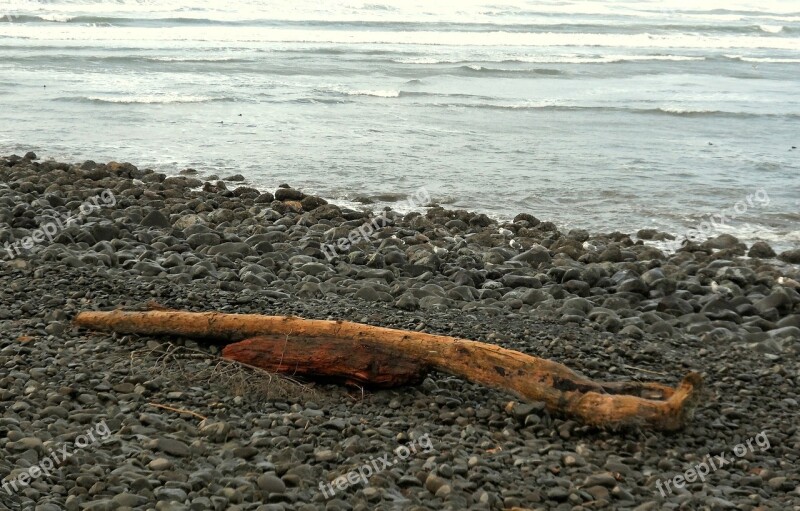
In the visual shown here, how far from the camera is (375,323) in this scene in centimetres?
658

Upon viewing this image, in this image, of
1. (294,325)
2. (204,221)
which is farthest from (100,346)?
(204,221)

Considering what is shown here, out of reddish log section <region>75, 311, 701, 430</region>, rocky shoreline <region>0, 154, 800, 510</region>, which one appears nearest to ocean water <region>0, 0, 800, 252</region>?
rocky shoreline <region>0, 154, 800, 510</region>

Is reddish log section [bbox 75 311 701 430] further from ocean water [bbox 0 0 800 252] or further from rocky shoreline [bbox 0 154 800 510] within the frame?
ocean water [bbox 0 0 800 252]

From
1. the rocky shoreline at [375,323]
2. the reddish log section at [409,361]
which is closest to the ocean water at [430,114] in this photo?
the rocky shoreline at [375,323]

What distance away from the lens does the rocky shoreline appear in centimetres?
424

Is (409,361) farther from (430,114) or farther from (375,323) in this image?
(430,114)

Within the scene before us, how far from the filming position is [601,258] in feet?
29.5

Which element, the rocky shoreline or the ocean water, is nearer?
the rocky shoreline

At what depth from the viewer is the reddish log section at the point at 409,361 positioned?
486 centimetres

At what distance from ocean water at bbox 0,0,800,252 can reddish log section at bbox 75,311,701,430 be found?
564 centimetres

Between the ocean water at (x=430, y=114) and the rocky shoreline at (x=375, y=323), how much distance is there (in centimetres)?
188

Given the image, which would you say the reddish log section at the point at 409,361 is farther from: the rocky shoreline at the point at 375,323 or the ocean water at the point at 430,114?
the ocean water at the point at 430,114

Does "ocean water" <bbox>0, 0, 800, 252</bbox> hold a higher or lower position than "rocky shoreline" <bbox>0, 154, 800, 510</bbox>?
lower

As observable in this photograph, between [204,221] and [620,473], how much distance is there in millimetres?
6141
